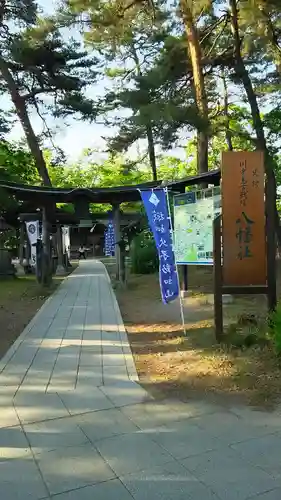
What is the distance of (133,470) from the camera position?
2.78 m

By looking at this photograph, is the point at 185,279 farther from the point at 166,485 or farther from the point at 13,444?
the point at 166,485

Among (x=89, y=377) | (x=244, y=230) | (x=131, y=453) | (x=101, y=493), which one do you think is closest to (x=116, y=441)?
(x=131, y=453)

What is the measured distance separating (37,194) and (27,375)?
996 cm

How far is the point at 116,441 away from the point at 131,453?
0.23m

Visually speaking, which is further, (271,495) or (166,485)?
(166,485)

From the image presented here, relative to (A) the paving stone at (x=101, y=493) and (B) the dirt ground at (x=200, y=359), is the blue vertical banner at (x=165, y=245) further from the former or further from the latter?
(A) the paving stone at (x=101, y=493)

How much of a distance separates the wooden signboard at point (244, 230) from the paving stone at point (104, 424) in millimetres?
2765

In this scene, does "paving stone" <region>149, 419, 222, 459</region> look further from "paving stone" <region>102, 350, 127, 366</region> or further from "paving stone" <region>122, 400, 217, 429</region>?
"paving stone" <region>102, 350, 127, 366</region>

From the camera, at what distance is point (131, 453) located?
3.01 meters

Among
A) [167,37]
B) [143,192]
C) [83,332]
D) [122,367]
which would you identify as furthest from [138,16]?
[122,367]

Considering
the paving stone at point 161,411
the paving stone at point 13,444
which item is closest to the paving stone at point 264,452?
the paving stone at point 161,411

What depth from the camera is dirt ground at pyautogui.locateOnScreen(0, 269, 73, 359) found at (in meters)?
7.08

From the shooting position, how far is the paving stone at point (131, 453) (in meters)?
2.84

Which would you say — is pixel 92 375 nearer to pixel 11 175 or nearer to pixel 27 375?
pixel 27 375
